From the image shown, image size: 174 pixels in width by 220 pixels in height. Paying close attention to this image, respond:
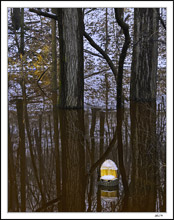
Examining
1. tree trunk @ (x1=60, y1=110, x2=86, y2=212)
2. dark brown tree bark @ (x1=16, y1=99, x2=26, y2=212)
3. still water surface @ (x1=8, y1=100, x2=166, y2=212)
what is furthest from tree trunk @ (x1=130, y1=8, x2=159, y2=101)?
dark brown tree bark @ (x1=16, y1=99, x2=26, y2=212)

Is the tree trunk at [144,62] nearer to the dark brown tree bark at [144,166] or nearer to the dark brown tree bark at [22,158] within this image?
the dark brown tree bark at [144,166]

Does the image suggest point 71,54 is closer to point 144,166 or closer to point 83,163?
point 83,163

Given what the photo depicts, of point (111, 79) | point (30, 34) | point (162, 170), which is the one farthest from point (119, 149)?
point (30, 34)

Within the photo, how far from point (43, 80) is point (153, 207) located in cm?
656

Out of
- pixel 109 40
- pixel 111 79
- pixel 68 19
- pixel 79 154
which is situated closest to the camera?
pixel 79 154

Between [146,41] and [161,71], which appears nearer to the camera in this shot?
[146,41]

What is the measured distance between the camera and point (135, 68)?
5512 mm

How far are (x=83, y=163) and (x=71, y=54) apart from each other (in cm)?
269

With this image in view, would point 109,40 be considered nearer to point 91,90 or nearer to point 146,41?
point 91,90

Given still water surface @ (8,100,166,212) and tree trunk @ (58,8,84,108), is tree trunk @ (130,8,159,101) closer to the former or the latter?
tree trunk @ (58,8,84,108)

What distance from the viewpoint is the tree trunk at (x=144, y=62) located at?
5.38 meters

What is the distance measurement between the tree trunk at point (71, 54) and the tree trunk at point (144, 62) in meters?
1.11

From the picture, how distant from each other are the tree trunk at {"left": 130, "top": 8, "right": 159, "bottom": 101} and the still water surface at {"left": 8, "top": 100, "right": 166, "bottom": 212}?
4.52 feet

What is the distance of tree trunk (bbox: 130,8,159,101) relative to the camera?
5375 mm
